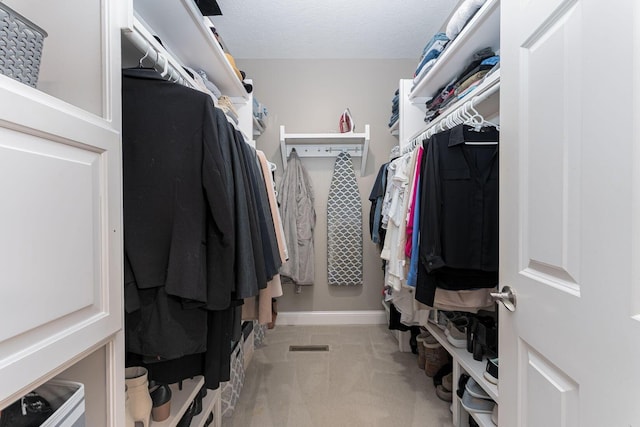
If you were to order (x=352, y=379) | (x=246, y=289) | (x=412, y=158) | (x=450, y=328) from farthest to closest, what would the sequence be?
(x=352, y=379)
(x=450, y=328)
(x=412, y=158)
(x=246, y=289)

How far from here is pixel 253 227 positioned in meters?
1.02

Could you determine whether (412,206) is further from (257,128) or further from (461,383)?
(257,128)

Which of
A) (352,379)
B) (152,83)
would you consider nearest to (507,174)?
(152,83)

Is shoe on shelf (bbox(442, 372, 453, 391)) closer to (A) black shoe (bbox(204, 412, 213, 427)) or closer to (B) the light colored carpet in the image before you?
(B) the light colored carpet

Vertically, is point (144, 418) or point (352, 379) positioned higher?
point (144, 418)

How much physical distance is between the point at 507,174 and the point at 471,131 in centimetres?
50

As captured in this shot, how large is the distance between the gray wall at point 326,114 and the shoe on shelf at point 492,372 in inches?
64.4

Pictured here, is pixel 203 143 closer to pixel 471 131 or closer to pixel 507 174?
pixel 507 174

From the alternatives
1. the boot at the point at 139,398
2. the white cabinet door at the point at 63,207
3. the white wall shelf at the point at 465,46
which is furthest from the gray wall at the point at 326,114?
the white cabinet door at the point at 63,207

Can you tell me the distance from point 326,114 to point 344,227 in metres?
1.10

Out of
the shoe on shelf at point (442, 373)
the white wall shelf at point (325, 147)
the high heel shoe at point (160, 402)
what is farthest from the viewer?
the white wall shelf at point (325, 147)

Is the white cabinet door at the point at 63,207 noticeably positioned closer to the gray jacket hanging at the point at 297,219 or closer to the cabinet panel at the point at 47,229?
the cabinet panel at the point at 47,229

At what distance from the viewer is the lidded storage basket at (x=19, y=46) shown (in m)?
0.48

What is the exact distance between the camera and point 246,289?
0.91 metres
